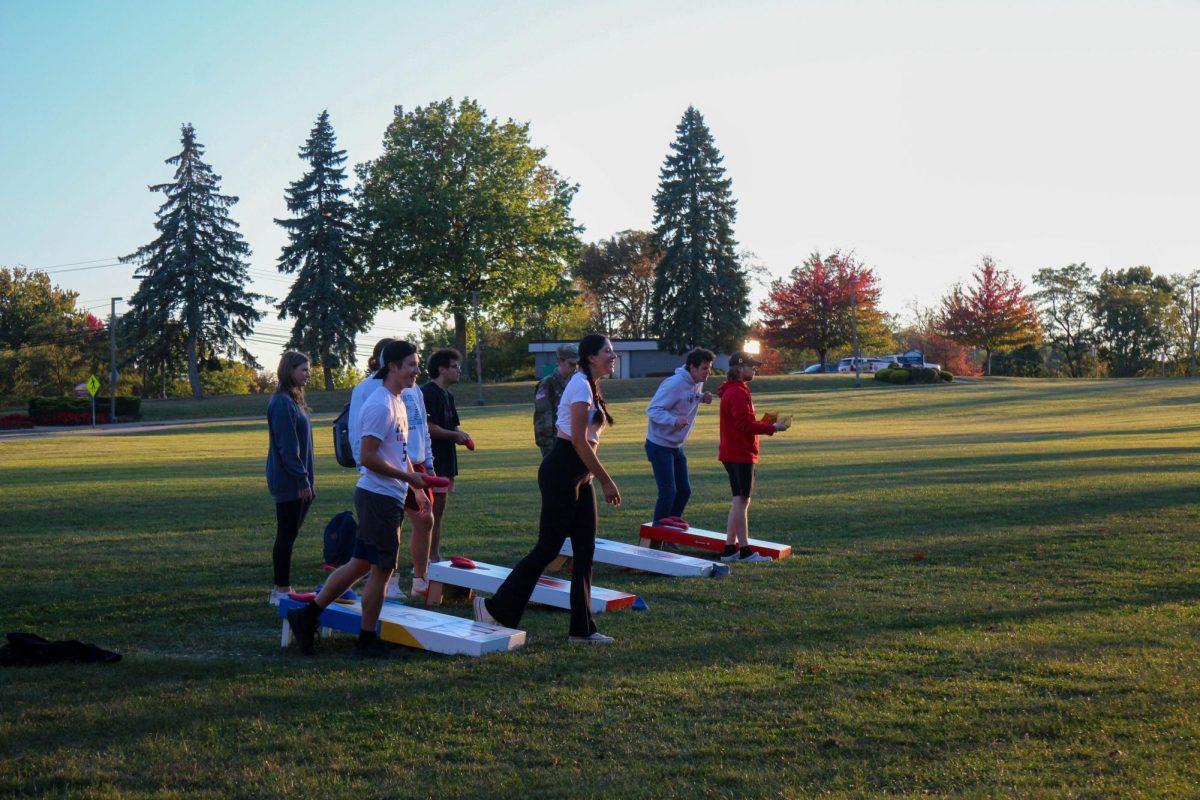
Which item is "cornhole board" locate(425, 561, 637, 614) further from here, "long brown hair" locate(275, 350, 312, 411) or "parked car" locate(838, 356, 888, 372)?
"parked car" locate(838, 356, 888, 372)

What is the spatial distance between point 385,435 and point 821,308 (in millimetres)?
74869

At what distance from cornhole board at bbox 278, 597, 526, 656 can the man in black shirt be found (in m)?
1.83

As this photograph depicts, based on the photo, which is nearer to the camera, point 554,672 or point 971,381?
point 554,672

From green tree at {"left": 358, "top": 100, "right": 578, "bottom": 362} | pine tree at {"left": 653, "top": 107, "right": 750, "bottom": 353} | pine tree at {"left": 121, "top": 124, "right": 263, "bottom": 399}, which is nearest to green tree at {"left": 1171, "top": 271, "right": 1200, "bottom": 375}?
pine tree at {"left": 653, "top": 107, "right": 750, "bottom": 353}

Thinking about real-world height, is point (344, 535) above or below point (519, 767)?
above

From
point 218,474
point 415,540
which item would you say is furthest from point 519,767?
point 218,474

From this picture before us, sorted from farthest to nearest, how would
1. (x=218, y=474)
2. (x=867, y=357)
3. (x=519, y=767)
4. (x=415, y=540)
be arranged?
(x=867, y=357) < (x=218, y=474) < (x=415, y=540) < (x=519, y=767)

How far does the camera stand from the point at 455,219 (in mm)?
71312

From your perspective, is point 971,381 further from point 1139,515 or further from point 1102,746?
point 1102,746

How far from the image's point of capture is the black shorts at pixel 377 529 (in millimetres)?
6719

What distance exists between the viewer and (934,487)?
16562 mm

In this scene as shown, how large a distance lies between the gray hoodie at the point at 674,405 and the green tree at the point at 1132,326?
8709cm

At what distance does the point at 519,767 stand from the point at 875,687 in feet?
7.27

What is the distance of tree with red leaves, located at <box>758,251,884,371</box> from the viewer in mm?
79062
